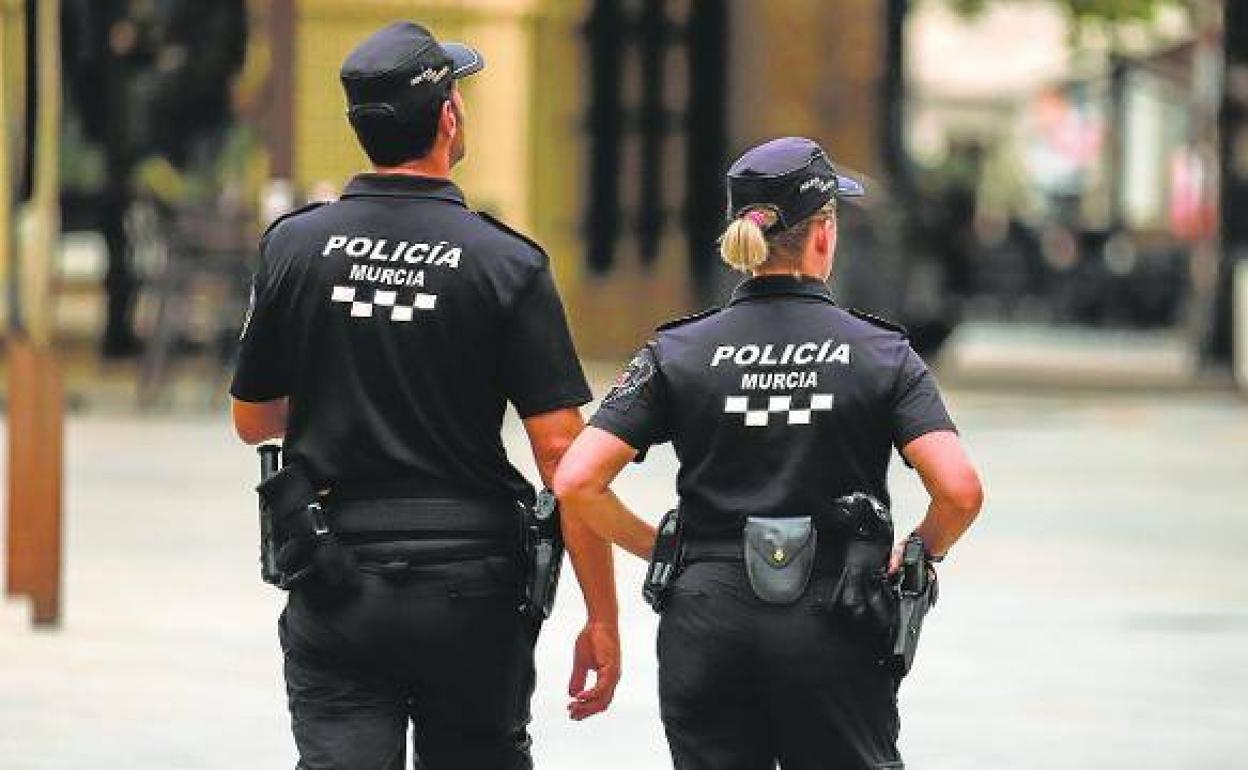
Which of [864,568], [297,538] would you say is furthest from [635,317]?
[864,568]

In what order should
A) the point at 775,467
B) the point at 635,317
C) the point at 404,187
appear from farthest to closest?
1. the point at 635,317
2. the point at 404,187
3. the point at 775,467

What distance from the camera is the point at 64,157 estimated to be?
4116 centimetres

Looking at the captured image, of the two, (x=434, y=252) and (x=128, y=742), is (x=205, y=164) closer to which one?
(x=128, y=742)

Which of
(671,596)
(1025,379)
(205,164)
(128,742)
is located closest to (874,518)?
(671,596)

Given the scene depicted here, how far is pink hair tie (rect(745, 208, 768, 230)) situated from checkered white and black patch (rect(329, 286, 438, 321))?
1.62 ft

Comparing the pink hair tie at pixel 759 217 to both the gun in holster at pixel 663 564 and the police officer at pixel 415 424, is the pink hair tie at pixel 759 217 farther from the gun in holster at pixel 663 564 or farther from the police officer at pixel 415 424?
the gun in holster at pixel 663 564

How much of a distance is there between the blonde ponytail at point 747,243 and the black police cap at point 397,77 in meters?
0.50

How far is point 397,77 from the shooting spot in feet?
18.1

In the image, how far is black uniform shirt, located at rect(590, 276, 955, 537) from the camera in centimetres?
536

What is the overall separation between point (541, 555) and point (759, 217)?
625mm

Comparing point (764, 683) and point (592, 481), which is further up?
point (592, 481)

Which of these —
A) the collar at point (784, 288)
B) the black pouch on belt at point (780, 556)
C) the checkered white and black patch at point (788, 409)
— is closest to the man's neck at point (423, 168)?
the collar at point (784, 288)

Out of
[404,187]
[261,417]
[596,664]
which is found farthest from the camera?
[261,417]

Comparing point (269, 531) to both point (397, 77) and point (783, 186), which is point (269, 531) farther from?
point (783, 186)
